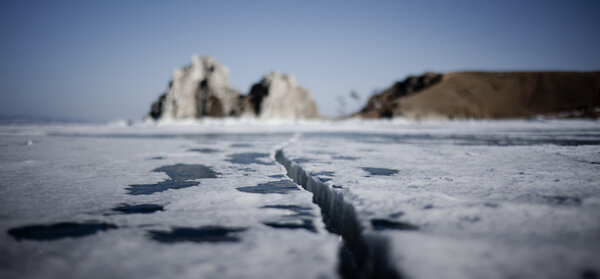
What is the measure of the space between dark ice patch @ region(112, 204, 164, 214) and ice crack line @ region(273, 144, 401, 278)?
1.07m

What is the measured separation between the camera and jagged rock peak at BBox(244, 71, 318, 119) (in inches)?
2071

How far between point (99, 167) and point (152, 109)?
56.2 m

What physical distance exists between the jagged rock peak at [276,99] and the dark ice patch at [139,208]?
50.4 metres

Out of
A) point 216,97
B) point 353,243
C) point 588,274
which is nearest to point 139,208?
point 353,243

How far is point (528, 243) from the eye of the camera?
45.2 inches

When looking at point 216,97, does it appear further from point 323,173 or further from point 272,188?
point 272,188

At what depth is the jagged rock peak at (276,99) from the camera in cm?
5259

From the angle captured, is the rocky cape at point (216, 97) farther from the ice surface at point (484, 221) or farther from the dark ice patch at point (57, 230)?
the dark ice patch at point (57, 230)

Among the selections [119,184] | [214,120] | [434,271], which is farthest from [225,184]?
[214,120]

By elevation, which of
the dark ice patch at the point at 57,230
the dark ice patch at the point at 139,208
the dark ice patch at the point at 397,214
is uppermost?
the dark ice patch at the point at 397,214

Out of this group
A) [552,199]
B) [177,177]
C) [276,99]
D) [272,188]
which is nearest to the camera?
[552,199]

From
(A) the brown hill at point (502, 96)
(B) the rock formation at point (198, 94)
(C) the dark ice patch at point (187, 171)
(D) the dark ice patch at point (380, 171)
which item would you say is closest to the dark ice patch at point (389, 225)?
(D) the dark ice patch at point (380, 171)

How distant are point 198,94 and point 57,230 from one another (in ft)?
172

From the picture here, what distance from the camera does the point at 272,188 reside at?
2537mm
